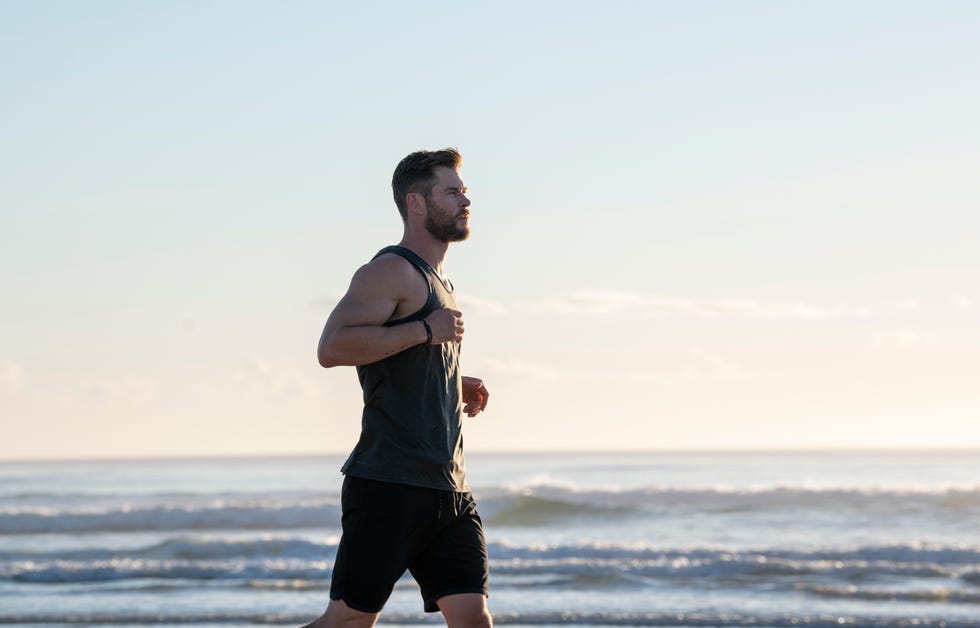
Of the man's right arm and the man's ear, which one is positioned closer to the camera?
the man's right arm

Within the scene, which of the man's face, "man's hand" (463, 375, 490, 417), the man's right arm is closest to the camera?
the man's right arm

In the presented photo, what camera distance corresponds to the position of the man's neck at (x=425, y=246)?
13.7 feet

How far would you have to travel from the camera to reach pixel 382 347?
390 cm

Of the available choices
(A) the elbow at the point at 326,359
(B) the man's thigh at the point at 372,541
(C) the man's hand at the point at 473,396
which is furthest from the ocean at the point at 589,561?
(A) the elbow at the point at 326,359

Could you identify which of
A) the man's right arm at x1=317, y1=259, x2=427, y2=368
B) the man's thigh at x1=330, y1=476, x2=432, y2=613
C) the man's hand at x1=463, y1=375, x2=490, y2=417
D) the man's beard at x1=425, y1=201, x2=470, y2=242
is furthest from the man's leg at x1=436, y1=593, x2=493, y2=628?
the man's beard at x1=425, y1=201, x2=470, y2=242

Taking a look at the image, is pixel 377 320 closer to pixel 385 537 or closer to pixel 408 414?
pixel 408 414

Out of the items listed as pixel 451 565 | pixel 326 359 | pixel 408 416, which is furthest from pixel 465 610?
pixel 326 359

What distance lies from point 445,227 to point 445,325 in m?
0.37

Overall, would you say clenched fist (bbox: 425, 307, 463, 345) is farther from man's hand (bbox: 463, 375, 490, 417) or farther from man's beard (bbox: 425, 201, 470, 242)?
man's hand (bbox: 463, 375, 490, 417)

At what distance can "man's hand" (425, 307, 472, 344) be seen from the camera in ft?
12.9

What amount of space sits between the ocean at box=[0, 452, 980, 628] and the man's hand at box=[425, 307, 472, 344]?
511 centimetres

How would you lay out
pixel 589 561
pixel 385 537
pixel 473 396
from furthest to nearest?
1. pixel 589 561
2. pixel 473 396
3. pixel 385 537

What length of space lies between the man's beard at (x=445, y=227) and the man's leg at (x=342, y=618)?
1156 millimetres

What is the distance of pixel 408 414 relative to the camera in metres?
4.02
